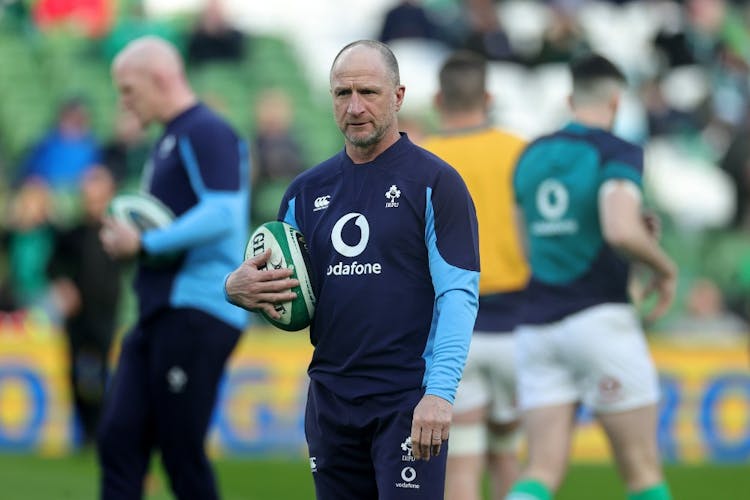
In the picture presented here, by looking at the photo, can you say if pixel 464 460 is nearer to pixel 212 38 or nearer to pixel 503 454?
pixel 503 454

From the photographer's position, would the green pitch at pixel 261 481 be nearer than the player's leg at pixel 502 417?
No

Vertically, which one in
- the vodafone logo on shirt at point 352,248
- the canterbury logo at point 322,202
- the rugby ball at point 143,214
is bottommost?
the vodafone logo on shirt at point 352,248

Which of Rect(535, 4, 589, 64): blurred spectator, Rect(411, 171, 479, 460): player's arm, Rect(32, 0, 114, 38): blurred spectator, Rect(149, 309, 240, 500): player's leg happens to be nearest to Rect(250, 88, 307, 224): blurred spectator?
Rect(32, 0, 114, 38): blurred spectator

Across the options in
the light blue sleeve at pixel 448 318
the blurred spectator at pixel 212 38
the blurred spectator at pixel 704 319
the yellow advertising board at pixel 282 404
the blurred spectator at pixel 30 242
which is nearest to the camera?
the light blue sleeve at pixel 448 318

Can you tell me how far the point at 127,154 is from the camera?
17359 millimetres

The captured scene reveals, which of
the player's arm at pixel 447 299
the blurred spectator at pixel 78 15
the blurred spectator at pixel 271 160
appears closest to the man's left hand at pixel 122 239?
the player's arm at pixel 447 299

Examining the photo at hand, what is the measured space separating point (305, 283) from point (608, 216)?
2134mm

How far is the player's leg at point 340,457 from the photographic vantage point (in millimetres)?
5344

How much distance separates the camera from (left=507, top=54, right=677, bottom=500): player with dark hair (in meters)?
7.07

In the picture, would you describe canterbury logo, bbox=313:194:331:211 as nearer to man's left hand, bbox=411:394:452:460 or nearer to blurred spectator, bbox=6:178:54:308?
man's left hand, bbox=411:394:452:460

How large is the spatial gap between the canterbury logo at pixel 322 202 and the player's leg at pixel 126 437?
2232mm

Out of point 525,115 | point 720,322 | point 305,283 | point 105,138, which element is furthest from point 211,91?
point 305,283

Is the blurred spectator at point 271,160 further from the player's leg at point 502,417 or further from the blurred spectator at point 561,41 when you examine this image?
the player's leg at point 502,417

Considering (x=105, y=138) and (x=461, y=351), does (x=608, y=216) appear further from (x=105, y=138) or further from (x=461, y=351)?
(x=105, y=138)
